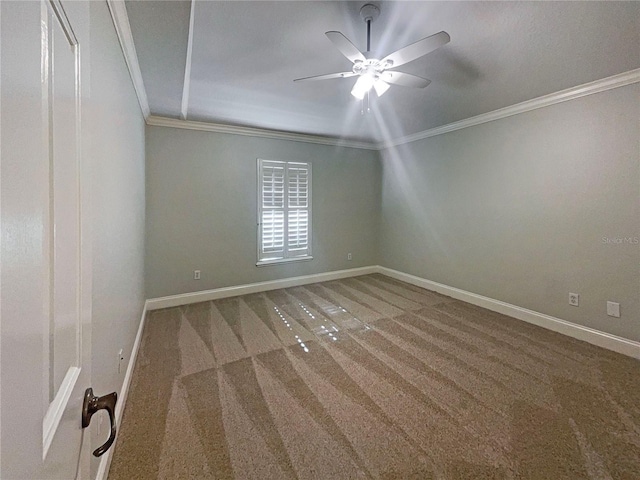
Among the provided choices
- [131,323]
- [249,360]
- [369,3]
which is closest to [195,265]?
[131,323]

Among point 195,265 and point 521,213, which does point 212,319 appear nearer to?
point 195,265

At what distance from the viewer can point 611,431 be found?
5.65ft

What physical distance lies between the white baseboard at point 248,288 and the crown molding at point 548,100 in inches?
102

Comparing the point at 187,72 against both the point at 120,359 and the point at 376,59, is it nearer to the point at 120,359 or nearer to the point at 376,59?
the point at 376,59

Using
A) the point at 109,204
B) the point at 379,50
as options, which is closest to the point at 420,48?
the point at 379,50

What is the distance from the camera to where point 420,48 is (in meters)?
1.68

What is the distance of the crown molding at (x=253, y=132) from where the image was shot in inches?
140

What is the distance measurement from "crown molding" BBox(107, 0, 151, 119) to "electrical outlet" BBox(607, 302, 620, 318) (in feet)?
14.4

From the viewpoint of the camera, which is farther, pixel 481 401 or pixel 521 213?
pixel 521 213

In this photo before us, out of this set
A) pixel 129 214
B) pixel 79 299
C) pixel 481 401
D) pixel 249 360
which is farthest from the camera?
pixel 249 360

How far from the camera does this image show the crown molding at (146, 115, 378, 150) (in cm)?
356

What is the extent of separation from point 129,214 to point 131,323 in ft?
2.88

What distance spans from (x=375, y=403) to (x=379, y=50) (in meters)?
2.53

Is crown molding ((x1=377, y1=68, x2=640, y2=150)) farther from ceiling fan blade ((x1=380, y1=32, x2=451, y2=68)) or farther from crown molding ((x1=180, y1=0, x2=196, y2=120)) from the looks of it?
crown molding ((x1=180, y1=0, x2=196, y2=120))
